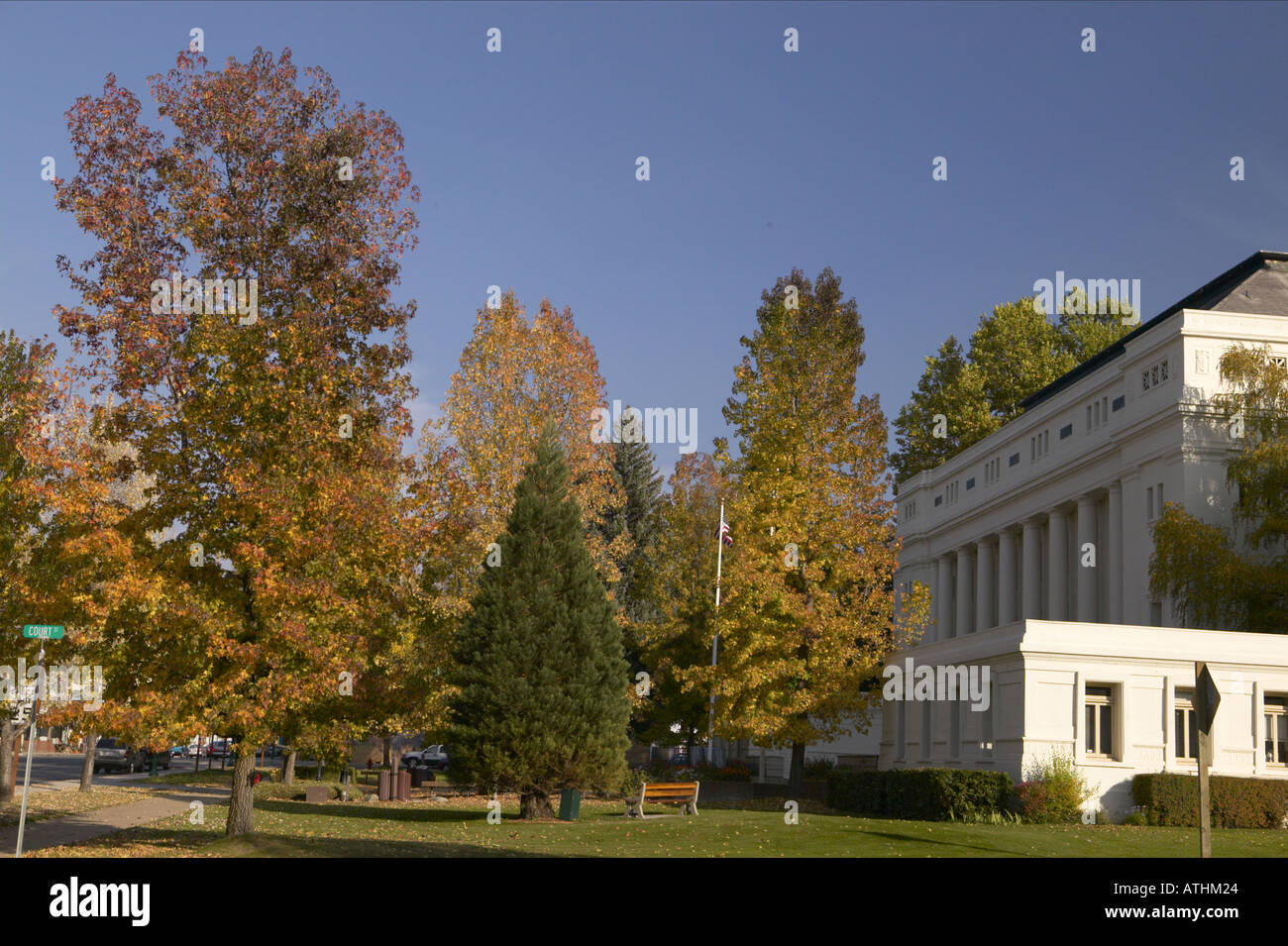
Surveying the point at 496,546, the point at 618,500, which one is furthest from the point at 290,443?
the point at 618,500

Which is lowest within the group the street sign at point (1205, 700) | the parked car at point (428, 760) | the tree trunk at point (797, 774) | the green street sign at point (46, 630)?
the parked car at point (428, 760)

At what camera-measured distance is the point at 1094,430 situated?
170 ft

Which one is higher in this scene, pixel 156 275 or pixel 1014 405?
pixel 1014 405

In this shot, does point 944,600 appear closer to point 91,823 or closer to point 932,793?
point 932,793

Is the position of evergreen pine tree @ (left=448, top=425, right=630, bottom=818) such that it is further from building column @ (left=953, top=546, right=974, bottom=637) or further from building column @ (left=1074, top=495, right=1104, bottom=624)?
building column @ (left=953, top=546, right=974, bottom=637)

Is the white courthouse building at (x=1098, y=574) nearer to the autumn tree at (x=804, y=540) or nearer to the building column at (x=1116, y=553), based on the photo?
the building column at (x=1116, y=553)

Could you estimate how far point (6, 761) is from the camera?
33.2m

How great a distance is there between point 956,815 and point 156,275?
2280 cm

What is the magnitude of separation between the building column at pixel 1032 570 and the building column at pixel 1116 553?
326 inches

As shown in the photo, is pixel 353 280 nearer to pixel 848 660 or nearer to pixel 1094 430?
pixel 848 660

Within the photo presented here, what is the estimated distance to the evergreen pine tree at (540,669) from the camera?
32.6 m

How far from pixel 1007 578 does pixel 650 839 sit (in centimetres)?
4108

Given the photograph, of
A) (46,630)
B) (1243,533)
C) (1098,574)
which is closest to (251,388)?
(46,630)

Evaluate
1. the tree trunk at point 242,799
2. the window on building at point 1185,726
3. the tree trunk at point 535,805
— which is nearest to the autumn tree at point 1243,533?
the window on building at point 1185,726
